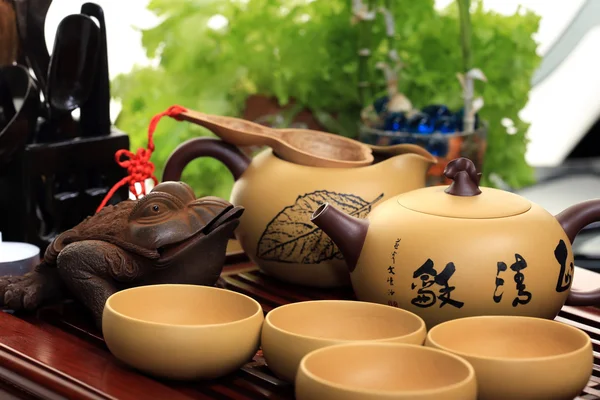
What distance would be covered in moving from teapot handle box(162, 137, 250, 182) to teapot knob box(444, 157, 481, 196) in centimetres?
34

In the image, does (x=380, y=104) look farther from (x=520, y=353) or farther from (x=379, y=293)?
(x=520, y=353)

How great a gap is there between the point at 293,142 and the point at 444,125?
0.63m

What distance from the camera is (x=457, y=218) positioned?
0.95 meters

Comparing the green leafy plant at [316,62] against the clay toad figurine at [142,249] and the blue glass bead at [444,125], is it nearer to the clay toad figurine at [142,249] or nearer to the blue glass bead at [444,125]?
the blue glass bead at [444,125]

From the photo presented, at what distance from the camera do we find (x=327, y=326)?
889 mm

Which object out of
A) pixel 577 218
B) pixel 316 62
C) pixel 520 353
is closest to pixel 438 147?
pixel 316 62

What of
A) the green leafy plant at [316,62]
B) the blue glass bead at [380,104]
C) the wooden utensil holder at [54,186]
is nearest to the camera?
the wooden utensil holder at [54,186]

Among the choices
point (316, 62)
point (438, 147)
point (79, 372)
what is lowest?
point (79, 372)

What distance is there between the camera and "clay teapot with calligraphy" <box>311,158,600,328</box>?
92 centimetres

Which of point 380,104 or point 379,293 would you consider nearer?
point 379,293

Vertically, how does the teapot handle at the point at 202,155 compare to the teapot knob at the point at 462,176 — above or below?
below

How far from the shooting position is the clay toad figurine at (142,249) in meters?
0.99

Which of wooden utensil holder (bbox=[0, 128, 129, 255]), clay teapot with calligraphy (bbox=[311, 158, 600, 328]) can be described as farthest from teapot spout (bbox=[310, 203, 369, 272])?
wooden utensil holder (bbox=[0, 128, 129, 255])

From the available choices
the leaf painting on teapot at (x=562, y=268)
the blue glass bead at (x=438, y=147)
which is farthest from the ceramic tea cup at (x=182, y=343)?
the blue glass bead at (x=438, y=147)
